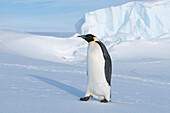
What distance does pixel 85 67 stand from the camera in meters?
11.5

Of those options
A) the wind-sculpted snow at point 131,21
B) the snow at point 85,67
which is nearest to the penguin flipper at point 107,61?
the snow at point 85,67

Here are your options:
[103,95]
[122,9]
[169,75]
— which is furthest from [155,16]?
[103,95]

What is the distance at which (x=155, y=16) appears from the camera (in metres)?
24.7

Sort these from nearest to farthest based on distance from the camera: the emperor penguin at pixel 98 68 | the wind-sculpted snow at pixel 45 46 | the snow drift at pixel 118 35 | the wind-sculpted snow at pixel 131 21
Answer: the emperor penguin at pixel 98 68 → the wind-sculpted snow at pixel 45 46 → the snow drift at pixel 118 35 → the wind-sculpted snow at pixel 131 21

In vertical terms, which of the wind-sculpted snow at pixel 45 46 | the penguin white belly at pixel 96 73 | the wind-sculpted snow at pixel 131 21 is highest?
the wind-sculpted snow at pixel 131 21

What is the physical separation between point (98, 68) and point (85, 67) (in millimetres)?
8144

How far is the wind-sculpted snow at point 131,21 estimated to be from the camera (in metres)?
24.3

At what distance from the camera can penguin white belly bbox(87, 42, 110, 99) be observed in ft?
11.0

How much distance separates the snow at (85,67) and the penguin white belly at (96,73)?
0.16 m

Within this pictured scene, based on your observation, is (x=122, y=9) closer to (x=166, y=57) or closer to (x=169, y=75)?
(x=166, y=57)

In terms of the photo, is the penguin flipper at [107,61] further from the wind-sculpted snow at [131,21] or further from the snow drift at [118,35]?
the wind-sculpted snow at [131,21]

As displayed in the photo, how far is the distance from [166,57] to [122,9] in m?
10.4

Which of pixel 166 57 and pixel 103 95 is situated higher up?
pixel 166 57

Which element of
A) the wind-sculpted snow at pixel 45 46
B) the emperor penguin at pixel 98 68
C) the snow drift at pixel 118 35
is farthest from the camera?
the snow drift at pixel 118 35
